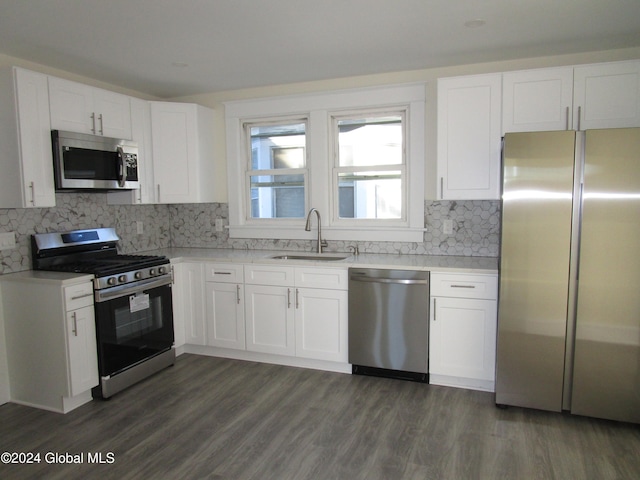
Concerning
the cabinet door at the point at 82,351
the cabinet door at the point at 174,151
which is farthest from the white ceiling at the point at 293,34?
the cabinet door at the point at 82,351

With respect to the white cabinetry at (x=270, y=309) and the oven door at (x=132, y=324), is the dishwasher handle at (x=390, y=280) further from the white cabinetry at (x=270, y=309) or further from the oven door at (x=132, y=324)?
the oven door at (x=132, y=324)

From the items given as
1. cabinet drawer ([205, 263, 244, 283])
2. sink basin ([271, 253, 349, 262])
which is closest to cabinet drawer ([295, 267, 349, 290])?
sink basin ([271, 253, 349, 262])

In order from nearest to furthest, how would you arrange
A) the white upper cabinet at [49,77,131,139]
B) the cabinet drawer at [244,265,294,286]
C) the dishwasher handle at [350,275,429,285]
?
1. the white upper cabinet at [49,77,131,139]
2. the dishwasher handle at [350,275,429,285]
3. the cabinet drawer at [244,265,294,286]

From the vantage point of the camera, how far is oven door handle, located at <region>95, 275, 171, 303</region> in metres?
3.03

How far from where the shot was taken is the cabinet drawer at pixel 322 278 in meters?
3.43

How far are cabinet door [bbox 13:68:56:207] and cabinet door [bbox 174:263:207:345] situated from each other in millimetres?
1242

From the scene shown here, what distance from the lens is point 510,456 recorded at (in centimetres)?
234

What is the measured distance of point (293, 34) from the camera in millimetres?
2801

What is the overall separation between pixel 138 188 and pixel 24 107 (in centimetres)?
107

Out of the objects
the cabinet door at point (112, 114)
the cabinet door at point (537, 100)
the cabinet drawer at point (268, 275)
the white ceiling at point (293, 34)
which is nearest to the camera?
the white ceiling at point (293, 34)

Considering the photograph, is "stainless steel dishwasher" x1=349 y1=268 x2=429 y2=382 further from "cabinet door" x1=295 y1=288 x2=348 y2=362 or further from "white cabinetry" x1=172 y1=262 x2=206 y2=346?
"white cabinetry" x1=172 y1=262 x2=206 y2=346

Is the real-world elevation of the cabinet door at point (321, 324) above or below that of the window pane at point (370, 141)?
below

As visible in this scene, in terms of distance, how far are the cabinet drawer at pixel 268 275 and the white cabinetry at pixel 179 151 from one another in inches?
39.0

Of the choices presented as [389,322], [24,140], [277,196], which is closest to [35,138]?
[24,140]
